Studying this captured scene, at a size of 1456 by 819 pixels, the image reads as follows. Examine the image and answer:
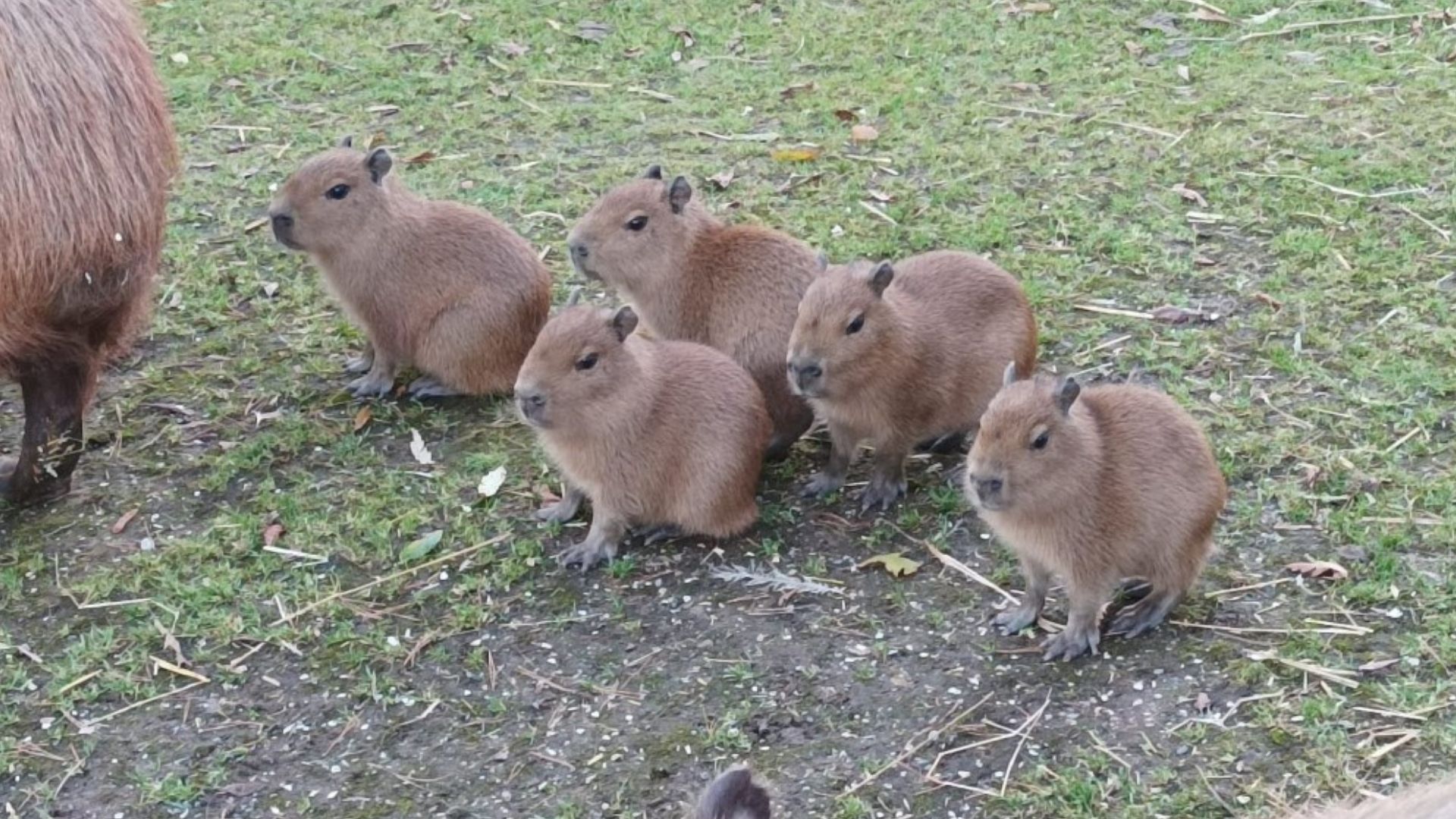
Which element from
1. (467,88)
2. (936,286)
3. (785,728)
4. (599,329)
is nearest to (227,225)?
(467,88)

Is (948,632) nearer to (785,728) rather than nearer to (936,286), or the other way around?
(785,728)

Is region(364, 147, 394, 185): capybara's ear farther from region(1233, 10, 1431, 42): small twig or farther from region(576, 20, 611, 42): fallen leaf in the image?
region(1233, 10, 1431, 42): small twig

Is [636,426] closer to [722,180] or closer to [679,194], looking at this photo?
[679,194]

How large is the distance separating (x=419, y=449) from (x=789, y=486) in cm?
99

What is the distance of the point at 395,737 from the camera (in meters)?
3.25

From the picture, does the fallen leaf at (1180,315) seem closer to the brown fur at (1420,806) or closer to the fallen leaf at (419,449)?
the fallen leaf at (419,449)

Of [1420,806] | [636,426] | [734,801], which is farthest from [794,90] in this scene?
[1420,806]

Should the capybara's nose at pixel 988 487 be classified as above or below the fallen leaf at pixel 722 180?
above

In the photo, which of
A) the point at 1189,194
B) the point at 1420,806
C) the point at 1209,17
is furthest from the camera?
the point at 1209,17

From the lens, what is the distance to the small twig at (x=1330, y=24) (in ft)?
21.2

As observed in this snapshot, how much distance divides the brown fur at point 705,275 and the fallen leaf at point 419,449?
0.63 m

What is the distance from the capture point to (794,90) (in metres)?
6.29

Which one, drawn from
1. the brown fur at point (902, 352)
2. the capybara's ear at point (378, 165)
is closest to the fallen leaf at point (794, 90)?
the capybara's ear at point (378, 165)

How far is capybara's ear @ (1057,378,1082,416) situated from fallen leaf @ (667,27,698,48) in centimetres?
392
